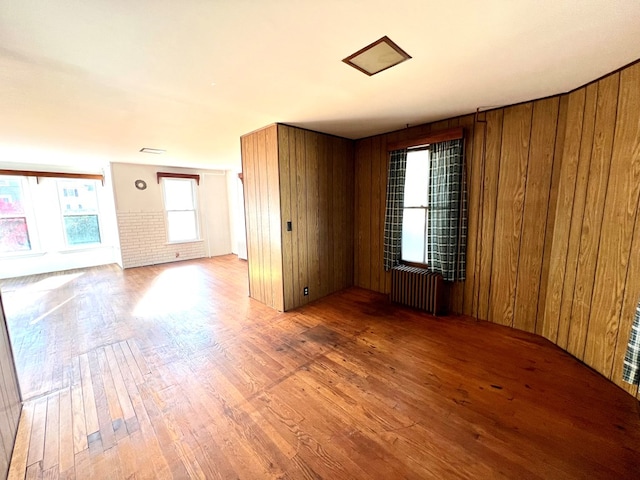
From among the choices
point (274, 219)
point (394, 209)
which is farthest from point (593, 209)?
point (274, 219)

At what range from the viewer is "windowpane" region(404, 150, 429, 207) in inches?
135

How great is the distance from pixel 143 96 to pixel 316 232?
8.06 feet

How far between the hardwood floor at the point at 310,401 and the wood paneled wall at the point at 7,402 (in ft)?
0.27

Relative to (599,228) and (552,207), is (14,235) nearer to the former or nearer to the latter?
(552,207)

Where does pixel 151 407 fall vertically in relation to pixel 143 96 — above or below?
below

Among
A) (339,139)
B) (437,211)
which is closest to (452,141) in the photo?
(437,211)

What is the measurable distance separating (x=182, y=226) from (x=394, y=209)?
19.1ft

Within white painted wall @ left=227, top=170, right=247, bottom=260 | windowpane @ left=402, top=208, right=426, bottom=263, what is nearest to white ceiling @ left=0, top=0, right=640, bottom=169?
windowpane @ left=402, top=208, right=426, bottom=263

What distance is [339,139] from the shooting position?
13.0 ft

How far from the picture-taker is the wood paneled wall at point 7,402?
138cm

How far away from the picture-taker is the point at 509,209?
2.84 meters

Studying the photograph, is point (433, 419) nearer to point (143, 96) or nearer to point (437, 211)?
point (437, 211)

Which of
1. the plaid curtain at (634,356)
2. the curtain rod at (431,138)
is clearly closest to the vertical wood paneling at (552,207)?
the curtain rod at (431,138)

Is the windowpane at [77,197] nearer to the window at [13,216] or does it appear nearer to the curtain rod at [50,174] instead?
the curtain rod at [50,174]
